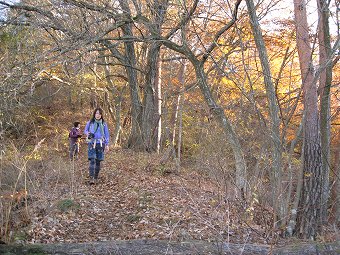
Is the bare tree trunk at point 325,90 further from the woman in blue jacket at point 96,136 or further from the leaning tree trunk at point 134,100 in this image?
the leaning tree trunk at point 134,100

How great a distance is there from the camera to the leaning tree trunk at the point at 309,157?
300 inches

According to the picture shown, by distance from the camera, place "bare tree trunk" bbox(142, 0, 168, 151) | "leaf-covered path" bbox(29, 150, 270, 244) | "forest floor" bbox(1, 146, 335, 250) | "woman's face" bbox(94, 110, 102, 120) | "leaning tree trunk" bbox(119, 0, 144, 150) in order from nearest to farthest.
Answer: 1. "forest floor" bbox(1, 146, 335, 250)
2. "leaf-covered path" bbox(29, 150, 270, 244)
3. "woman's face" bbox(94, 110, 102, 120)
4. "bare tree trunk" bbox(142, 0, 168, 151)
5. "leaning tree trunk" bbox(119, 0, 144, 150)

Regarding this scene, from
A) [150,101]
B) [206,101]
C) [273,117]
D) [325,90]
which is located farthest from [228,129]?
[150,101]

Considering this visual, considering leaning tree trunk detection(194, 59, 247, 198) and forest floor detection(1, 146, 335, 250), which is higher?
leaning tree trunk detection(194, 59, 247, 198)

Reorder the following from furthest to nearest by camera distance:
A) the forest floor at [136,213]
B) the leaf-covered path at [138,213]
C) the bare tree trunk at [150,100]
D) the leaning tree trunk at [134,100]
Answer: the leaning tree trunk at [134,100]
the bare tree trunk at [150,100]
the leaf-covered path at [138,213]
the forest floor at [136,213]

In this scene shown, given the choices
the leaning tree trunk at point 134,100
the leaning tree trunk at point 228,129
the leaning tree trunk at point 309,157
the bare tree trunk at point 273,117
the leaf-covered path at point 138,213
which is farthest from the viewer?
the leaning tree trunk at point 134,100

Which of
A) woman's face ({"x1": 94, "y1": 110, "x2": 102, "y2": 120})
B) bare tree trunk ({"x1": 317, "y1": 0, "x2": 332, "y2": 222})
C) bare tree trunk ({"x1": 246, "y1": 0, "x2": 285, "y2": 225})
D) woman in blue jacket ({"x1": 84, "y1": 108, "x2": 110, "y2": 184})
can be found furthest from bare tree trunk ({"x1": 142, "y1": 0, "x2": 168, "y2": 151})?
bare tree trunk ({"x1": 246, "y1": 0, "x2": 285, "y2": 225})

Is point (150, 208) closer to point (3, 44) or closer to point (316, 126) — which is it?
point (316, 126)

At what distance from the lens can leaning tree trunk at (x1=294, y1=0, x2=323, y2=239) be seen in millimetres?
7617

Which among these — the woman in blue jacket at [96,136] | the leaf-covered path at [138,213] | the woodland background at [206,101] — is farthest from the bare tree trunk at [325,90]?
the woman in blue jacket at [96,136]

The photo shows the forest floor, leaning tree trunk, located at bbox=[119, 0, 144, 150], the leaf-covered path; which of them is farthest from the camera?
leaning tree trunk, located at bbox=[119, 0, 144, 150]

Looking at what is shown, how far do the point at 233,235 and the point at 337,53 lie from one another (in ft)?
10.5

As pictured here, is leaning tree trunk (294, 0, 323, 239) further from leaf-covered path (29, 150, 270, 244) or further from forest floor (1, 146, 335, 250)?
leaf-covered path (29, 150, 270, 244)

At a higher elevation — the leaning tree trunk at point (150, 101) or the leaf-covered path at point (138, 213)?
the leaning tree trunk at point (150, 101)
